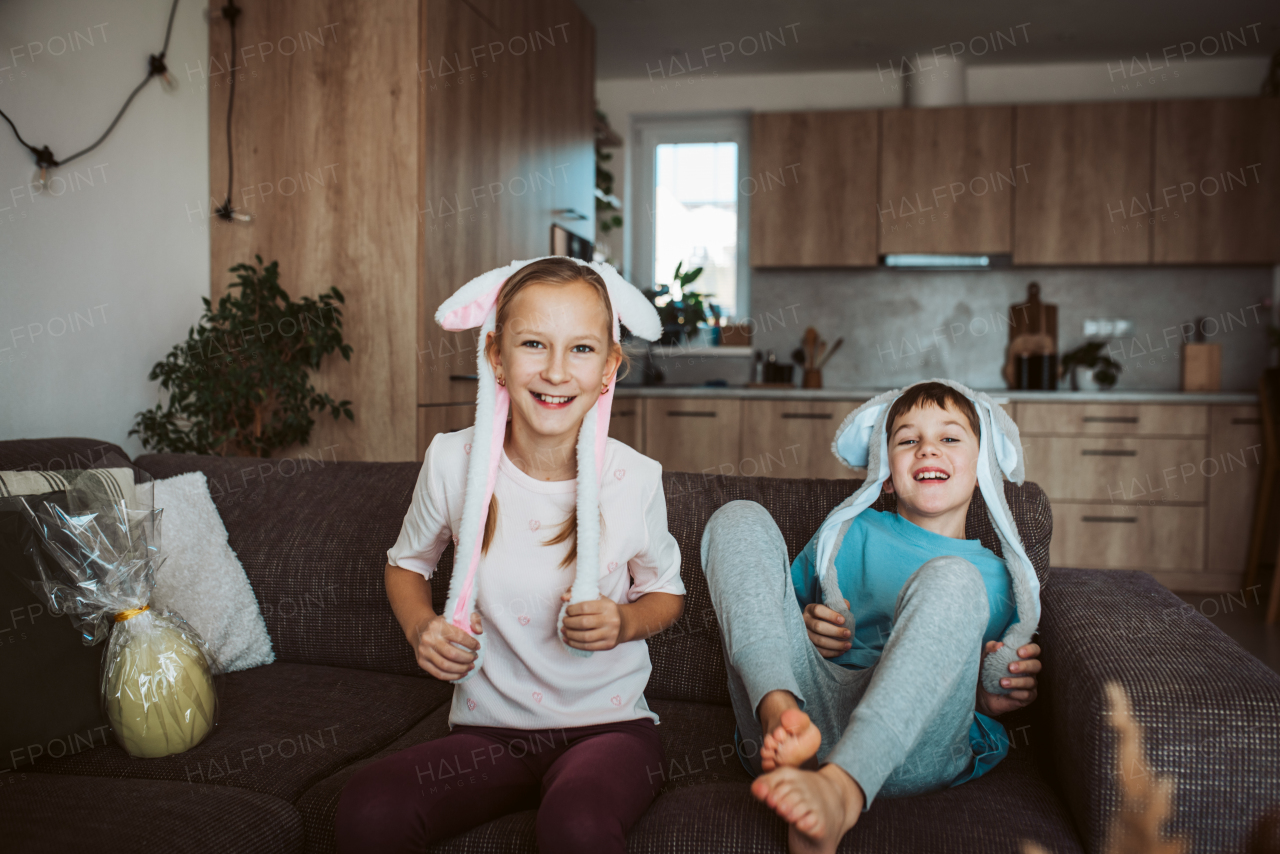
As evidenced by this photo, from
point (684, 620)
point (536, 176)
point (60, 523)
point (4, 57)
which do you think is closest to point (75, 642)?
point (60, 523)

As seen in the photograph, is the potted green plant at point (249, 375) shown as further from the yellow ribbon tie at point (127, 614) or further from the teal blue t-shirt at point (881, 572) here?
the teal blue t-shirt at point (881, 572)

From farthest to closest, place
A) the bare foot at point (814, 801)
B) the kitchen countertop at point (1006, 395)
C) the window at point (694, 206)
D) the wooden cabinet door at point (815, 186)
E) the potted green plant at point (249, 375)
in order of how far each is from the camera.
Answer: the window at point (694, 206)
the wooden cabinet door at point (815, 186)
the kitchen countertop at point (1006, 395)
the potted green plant at point (249, 375)
the bare foot at point (814, 801)

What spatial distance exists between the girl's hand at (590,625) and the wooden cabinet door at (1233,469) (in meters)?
3.79

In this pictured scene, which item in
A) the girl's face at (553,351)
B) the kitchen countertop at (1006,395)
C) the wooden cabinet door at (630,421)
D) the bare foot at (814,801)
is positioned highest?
the girl's face at (553,351)

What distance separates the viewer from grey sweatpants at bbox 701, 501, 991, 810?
3.34 ft

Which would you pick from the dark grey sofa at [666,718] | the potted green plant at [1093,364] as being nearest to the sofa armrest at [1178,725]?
the dark grey sofa at [666,718]

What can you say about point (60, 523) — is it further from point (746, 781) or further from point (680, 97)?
point (680, 97)

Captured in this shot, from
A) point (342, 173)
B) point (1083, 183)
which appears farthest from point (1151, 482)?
point (342, 173)

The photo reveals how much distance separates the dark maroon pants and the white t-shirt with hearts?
0.09 ft

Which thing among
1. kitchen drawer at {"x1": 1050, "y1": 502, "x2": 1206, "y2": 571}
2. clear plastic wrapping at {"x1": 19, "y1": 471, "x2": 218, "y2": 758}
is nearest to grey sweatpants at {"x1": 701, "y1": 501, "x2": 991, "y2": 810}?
clear plastic wrapping at {"x1": 19, "y1": 471, "x2": 218, "y2": 758}

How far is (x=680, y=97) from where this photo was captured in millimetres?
4891

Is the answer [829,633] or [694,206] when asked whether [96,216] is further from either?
[694,206]

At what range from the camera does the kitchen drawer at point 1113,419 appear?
3896 millimetres

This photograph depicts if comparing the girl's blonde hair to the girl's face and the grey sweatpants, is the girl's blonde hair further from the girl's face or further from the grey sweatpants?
the grey sweatpants
